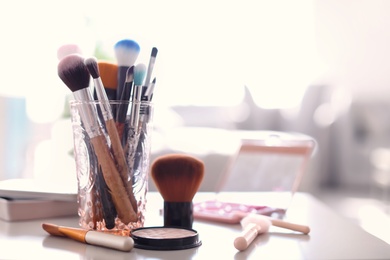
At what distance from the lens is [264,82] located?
3025mm

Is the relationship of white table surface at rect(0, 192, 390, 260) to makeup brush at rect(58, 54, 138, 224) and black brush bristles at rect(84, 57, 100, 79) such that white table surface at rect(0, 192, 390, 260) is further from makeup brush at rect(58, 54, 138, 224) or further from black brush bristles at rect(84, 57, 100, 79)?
black brush bristles at rect(84, 57, 100, 79)

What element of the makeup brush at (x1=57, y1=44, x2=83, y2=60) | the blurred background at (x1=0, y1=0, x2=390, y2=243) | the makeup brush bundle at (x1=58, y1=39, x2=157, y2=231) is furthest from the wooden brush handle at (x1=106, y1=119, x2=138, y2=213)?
the blurred background at (x1=0, y1=0, x2=390, y2=243)

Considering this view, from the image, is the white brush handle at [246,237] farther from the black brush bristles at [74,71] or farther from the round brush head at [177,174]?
the black brush bristles at [74,71]

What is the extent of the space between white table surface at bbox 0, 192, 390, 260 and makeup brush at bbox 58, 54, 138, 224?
6cm

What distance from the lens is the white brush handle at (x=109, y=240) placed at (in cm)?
53

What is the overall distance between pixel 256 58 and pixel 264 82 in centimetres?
17

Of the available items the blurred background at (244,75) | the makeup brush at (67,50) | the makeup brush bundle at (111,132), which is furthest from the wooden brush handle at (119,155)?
the blurred background at (244,75)

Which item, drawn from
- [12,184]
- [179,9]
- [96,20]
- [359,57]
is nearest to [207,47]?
[179,9]

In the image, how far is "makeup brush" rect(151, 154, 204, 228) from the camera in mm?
624

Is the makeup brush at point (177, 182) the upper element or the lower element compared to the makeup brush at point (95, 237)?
upper

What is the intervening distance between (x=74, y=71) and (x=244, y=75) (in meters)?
2.43

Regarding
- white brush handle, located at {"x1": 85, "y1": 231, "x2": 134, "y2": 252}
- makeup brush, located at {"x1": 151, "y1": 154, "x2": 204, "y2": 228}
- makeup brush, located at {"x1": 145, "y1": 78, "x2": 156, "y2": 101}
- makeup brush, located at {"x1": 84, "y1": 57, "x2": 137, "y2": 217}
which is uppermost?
makeup brush, located at {"x1": 145, "y1": 78, "x2": 156, "y2": 101}

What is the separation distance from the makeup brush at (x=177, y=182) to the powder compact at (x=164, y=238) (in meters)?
0.04

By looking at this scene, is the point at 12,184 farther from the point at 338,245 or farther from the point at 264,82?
the point at 264,82
